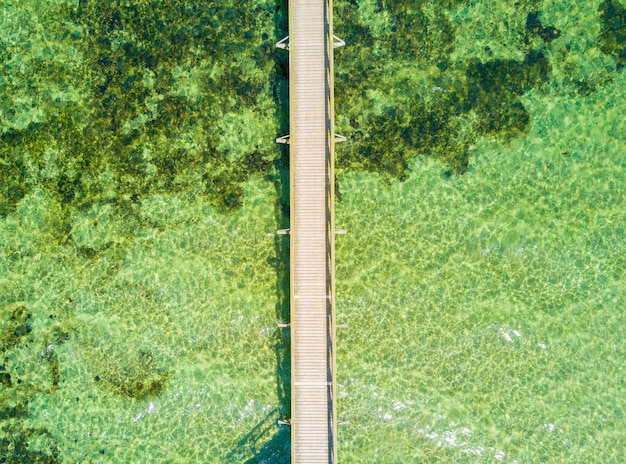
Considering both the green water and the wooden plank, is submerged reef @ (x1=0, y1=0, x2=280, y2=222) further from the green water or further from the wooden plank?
the wooden plank

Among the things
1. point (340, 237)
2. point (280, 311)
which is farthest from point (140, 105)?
point (280, 311)

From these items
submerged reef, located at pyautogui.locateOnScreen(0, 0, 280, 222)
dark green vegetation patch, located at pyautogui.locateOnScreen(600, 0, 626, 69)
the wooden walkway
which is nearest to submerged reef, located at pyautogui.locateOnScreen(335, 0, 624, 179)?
dark green vegetation patch, located at pyautogui.locateOnScreen(600, 0, 626, 69)

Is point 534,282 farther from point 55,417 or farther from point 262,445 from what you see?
point 55,417

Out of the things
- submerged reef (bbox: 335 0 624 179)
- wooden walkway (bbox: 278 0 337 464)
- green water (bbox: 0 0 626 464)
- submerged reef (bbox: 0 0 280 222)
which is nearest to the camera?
wooden walkway (bbox: 278 0 337 464)

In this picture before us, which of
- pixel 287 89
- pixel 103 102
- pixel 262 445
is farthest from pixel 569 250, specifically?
pixel 103 102

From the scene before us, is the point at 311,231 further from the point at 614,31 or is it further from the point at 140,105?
the point at 614,31
